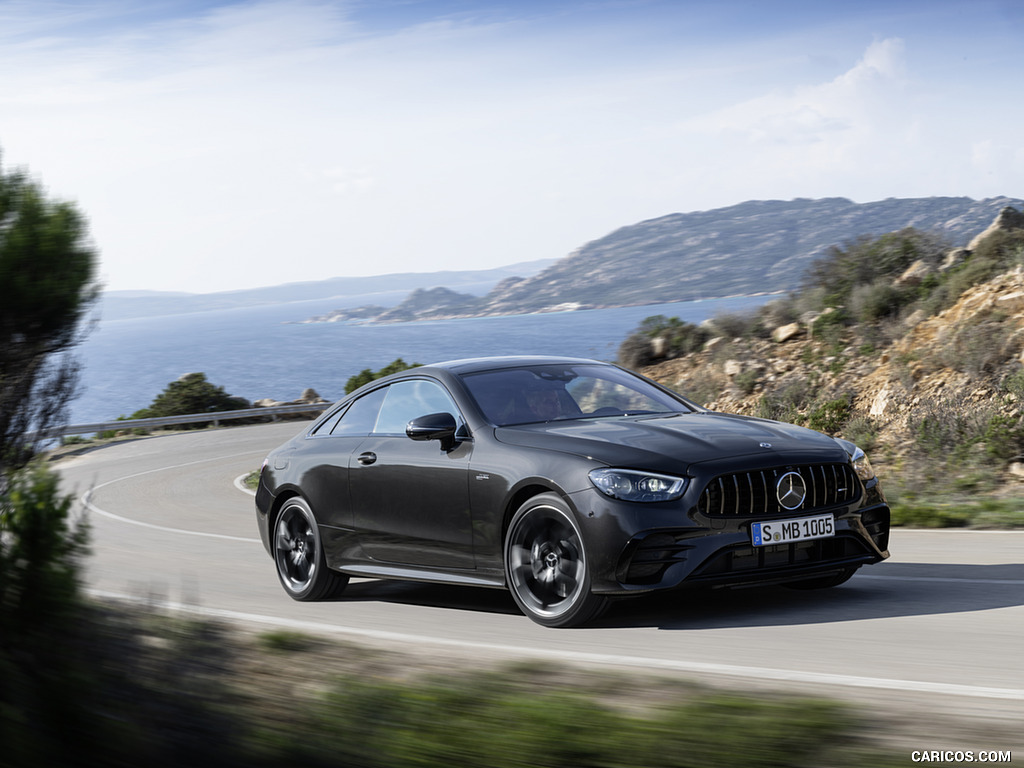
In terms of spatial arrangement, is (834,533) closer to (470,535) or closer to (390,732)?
(470,535)

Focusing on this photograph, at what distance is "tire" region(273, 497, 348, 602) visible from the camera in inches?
336

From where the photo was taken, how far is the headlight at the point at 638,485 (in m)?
6.09

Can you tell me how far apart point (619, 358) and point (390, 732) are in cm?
2682

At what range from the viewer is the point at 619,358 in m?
30.6

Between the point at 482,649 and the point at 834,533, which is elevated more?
the point at 834,533

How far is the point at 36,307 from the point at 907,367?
15599 mm

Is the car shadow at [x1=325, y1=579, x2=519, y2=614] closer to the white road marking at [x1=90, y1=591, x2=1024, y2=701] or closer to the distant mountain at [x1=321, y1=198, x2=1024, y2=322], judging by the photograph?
the white road marking at [x1=90, y1=591, x2=1024, y2=701]

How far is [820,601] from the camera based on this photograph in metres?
6.89

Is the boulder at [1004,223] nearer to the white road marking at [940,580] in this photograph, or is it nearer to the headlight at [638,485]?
the white road marking at [940,580]

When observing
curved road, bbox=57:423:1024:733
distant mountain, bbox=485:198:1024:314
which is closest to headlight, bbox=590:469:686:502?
curved road, bbox=57:423:1024:733

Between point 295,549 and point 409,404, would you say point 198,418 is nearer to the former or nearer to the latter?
point 295,549

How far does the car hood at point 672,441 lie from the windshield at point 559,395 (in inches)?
8.7

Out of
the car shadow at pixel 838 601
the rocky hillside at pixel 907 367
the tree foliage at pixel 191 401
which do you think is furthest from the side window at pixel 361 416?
the tree foliage at pixel 191 401

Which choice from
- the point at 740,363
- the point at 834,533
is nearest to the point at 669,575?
the point at 834,533
